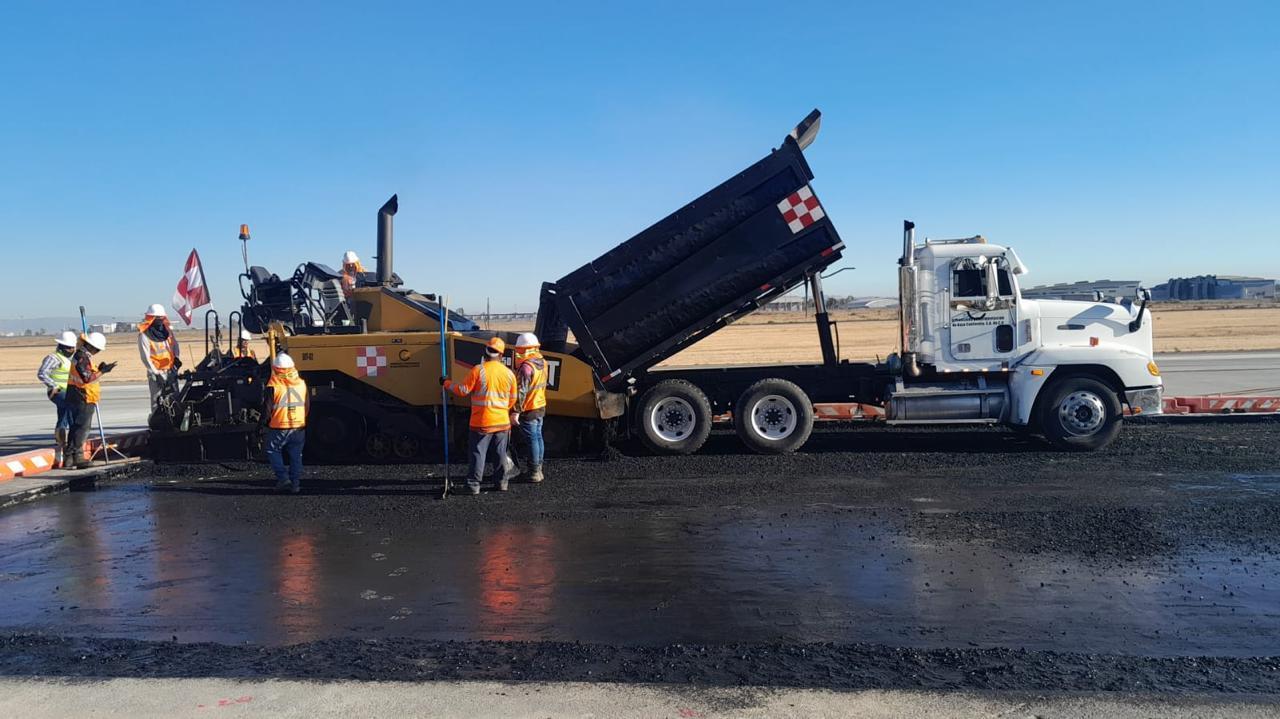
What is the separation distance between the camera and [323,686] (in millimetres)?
4527

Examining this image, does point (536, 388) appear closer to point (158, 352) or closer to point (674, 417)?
point (674, 417)

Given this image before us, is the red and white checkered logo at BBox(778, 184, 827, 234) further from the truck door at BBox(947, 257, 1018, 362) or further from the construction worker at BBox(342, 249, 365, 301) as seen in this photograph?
the construction worker at BBox(342, 249, 365, 301)

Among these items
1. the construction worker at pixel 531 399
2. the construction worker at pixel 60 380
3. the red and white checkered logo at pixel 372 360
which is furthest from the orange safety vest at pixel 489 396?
the construction worker at pixel 60 380

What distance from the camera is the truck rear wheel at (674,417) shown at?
11641 millimetres

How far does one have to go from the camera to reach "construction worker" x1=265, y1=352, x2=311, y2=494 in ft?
32.1

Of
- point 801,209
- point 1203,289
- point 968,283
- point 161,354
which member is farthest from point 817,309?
point 1203,289

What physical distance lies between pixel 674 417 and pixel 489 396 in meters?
3.19

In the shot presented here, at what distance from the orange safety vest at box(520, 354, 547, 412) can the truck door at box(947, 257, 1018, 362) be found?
5268 millimetres

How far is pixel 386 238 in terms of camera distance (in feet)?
41.5

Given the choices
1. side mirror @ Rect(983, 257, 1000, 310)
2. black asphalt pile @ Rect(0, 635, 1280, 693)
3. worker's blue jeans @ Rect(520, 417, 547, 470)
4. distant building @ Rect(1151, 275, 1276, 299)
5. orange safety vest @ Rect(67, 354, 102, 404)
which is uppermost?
distant building @ Rect(1151, 275, 1276, 299)

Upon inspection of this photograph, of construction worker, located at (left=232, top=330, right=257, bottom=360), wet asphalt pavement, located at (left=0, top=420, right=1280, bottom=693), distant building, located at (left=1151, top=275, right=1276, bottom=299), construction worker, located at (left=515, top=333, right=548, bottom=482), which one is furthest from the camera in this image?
distant building, located at (left=1151, top=275, right=1276, bottom=299)

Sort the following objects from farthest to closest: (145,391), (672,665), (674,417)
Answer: (145,391) < (674,417) < (672,665)

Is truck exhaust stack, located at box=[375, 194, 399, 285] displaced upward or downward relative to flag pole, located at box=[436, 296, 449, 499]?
upward

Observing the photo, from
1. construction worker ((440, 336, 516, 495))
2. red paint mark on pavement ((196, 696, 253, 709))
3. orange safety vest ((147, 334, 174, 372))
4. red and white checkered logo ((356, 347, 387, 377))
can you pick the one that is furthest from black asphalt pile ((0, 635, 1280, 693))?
orange safety vest ((147, 334, 174, 372))
